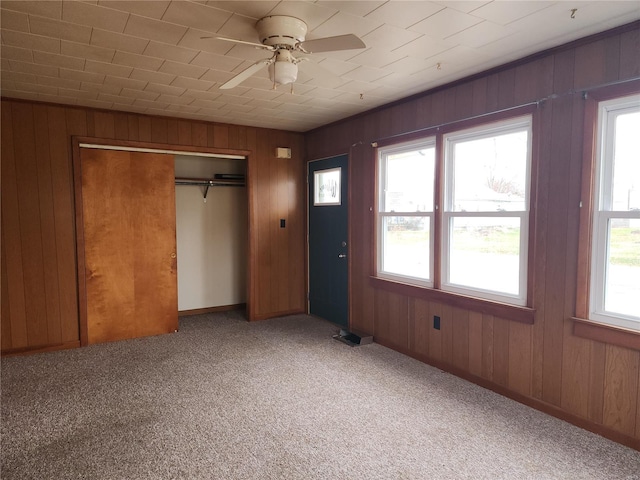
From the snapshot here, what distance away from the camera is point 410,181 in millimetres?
4059

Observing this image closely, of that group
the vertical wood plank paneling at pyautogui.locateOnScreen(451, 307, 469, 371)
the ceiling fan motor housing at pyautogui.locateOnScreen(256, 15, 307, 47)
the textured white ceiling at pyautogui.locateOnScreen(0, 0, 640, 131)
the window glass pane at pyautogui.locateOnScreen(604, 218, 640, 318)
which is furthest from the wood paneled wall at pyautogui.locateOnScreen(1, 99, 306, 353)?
the window glass pane at pyautogui.locateOnScreen(604, 218, 640, 318)

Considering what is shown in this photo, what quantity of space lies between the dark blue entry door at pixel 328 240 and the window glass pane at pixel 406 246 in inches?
27.1

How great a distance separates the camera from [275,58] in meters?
2.46

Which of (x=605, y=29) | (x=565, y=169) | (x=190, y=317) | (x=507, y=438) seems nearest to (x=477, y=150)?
(x=565, y=169)

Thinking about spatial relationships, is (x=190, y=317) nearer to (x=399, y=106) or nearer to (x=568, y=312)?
(x=399, y=106)

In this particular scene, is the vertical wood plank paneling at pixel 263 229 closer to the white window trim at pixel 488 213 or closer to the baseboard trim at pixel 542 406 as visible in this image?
the baseboard trim at pixel 542 406

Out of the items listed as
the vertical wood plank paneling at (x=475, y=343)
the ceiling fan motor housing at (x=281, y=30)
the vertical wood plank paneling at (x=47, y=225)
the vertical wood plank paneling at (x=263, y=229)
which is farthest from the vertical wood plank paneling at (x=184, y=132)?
the vertical wood plank paneling at (x=475, y=343)

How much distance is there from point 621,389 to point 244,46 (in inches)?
132

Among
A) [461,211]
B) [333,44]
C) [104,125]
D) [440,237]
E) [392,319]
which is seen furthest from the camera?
[104,125]

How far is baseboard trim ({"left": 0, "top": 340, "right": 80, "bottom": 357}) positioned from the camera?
4.00 meters

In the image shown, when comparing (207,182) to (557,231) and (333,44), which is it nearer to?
(333,44)

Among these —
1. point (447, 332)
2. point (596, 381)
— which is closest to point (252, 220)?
point (447, 332)

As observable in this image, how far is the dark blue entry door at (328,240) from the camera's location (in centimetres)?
496

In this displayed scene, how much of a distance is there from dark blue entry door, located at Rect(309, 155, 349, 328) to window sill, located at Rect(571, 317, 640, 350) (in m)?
2.72
